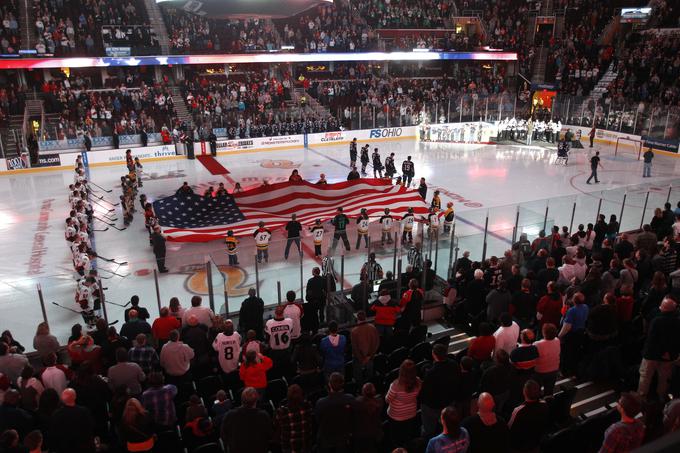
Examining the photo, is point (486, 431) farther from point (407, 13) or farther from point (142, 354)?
point (407, 13)

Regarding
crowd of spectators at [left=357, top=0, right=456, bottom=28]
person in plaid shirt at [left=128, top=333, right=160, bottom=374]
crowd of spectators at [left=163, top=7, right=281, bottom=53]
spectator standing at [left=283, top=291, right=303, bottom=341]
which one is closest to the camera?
person in plaid shirt at [left=128, top=333, right=160, bottom=374]

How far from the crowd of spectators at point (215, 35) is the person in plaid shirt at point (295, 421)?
92.3 feet

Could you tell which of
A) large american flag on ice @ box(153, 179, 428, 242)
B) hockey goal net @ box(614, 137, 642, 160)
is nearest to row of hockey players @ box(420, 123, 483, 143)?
hockey goal net @ box(614, 137, 642, 160)

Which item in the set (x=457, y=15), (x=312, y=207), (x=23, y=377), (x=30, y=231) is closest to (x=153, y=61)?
(x=30, y=231)

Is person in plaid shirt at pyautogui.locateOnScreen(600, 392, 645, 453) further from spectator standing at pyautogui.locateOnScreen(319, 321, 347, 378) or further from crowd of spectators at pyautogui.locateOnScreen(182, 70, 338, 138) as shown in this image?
crowd of spectators at pyautogui.locateOnScreen(182, 70, 338, 138)

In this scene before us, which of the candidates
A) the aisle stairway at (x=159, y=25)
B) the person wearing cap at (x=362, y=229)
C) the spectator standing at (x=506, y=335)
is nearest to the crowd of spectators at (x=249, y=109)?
the aisle stairway at (x=159, y=25)

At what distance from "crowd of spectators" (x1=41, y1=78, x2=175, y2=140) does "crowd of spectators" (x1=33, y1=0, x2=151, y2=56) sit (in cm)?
168

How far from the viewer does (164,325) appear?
22.8 feet

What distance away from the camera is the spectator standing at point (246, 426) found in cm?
442

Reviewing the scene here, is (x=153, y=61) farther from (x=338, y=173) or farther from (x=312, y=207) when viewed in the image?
(x=312, y=207)

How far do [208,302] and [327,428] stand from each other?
15.2ft

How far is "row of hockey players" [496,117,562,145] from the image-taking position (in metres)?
27.9

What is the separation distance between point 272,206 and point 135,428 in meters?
10.5

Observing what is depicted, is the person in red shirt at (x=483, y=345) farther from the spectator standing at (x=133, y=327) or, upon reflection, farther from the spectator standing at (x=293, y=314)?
the spectator standing at (x=133, y=327)
